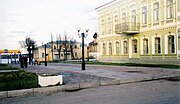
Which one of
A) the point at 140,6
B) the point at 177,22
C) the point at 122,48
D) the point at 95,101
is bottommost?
the point at 95,101

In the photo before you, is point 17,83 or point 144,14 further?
point 144,14

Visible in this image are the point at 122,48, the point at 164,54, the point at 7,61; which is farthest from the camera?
the point at 7,61

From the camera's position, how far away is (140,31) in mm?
30328

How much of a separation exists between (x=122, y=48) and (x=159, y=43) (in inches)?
302

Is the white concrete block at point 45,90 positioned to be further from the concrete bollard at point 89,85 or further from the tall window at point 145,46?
the tall window at point 145,46

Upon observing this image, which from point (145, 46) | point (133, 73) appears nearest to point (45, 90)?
point (133, 73)


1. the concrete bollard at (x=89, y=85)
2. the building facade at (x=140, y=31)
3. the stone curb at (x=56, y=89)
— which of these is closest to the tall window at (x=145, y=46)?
the building facade at (x=140, y=31)

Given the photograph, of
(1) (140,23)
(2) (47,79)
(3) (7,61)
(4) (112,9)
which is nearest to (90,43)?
(3) (7,61)

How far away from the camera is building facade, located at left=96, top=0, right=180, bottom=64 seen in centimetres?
2534

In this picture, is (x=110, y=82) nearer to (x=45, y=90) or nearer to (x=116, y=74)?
(x=45, y=90)

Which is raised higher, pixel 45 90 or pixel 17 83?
pixel 17 83

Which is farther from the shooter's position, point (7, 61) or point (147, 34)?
point (7, 61)

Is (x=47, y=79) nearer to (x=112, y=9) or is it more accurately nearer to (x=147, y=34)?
(x=147, y=34)

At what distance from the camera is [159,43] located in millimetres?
27500
